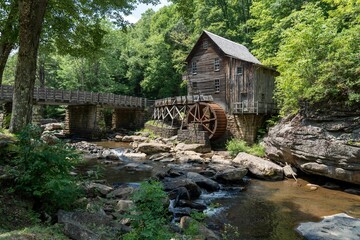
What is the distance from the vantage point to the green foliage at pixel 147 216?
3375 millimetres

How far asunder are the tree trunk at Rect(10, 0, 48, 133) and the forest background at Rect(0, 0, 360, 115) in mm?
4095

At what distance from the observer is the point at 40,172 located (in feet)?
14.7

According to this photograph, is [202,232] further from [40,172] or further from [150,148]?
[150,148]

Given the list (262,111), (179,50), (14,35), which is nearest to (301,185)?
(262,111)

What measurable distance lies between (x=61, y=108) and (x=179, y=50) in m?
16.5

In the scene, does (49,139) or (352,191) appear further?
(352,191)

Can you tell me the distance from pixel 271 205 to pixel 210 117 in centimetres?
1223

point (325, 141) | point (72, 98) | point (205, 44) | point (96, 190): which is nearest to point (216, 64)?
point (205, 44)

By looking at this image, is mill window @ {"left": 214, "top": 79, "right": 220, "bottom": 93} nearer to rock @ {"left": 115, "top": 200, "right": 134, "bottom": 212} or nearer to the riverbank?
the riverbank

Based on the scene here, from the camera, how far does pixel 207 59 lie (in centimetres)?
2191

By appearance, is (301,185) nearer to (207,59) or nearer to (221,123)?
(221,123)

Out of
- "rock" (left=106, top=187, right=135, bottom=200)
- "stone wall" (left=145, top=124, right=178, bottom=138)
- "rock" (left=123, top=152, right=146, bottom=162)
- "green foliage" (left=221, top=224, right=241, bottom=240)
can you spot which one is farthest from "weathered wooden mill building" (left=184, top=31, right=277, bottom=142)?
"rock" (left=106, top=187, right=135, bottom=200)

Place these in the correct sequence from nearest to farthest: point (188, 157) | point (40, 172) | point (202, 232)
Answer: point (40, 172) < point (202, 232) < point (188, 157)

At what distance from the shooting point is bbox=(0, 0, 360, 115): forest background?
34.6 ft
